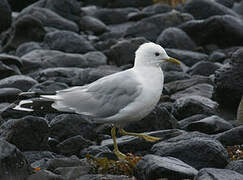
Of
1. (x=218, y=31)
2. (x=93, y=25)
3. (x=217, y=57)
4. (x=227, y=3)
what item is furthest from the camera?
(x=227, y=3)

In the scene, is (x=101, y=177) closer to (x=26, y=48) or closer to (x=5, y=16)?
(x=26, y=48)

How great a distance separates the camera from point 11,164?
5672 millimetres

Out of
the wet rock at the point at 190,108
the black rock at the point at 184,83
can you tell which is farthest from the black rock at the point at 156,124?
the black rock at the point at 184,83

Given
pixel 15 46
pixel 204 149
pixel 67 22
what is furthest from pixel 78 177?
pixel 67 22

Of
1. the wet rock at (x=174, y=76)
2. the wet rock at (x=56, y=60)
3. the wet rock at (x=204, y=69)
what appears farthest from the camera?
the wet rock at (x=56, y=60)

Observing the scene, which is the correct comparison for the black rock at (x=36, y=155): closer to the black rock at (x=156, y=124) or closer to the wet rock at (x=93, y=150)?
the wet rock at (x=93, y=150)

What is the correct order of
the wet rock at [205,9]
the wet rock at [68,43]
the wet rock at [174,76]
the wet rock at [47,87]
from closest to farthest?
the wet rock at [47,87]
the wet rock at [174,76]
the wet rock at [68,43]
the wet rock at [205,9]

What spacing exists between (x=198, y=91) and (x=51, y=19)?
835 centimetres

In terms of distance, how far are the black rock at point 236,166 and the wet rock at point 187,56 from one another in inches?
308

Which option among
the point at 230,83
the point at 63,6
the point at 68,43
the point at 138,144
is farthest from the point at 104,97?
the point at 63,6

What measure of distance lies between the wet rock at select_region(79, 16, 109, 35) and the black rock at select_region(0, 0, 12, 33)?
2359 millimetres

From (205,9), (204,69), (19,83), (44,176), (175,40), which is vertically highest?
(44,176)

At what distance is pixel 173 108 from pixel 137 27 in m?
7.85

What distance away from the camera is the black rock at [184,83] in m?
11.2
